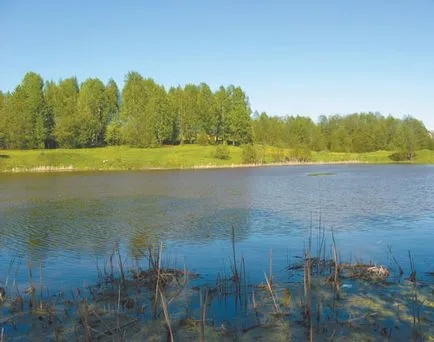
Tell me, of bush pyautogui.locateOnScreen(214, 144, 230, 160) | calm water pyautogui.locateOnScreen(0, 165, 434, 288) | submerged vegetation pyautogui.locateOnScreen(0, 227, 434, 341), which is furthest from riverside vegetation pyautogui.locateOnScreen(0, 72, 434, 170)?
submerged vegetation pyautogui.locateOnScreen(0, 227, 434, 341)

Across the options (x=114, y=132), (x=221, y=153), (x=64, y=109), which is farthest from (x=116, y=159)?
(x=64, y=109)

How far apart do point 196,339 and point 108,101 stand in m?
124

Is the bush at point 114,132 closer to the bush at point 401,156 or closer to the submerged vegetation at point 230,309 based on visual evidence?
the bush at point 401,156

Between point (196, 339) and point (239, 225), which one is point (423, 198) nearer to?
point (239, 225)

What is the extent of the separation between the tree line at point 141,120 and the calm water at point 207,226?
217 feet

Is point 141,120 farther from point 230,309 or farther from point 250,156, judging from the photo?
point 230,309

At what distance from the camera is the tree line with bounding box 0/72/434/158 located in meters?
103

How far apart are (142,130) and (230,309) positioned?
10169cm

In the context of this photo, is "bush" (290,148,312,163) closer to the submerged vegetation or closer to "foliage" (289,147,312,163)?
"foliage" (289,147,312,163)

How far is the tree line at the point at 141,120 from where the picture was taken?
103 m

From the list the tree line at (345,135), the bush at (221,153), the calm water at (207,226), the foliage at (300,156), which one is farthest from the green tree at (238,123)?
the calm water at (207,226)

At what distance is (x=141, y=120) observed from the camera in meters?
112

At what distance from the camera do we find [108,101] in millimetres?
125938

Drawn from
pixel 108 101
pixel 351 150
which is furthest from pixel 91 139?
pixel 351 150
